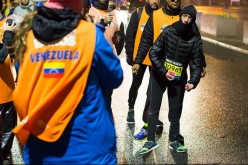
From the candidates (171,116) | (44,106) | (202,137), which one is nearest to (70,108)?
(44,106)

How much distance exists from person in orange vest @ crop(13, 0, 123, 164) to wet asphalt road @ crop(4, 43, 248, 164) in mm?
2567

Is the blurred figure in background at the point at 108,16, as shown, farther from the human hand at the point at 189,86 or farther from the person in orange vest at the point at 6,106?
the person in orange vest at the point at 6,106

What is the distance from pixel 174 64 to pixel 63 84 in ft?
9.36

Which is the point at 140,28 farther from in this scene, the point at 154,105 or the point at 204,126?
the point at 204,126

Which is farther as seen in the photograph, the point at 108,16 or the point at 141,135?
the point at 141,135

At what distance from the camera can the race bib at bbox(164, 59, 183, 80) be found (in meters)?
5.51

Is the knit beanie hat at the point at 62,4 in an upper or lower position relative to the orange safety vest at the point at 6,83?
upper

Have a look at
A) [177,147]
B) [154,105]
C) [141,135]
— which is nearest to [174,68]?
[154,105]

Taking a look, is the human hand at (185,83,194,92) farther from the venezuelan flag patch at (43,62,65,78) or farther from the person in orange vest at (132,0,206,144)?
the venezuelan flag patch at (43,62,65,78)

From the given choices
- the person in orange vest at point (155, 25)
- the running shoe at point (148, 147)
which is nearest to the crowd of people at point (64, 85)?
the running shoe at point (148, 147)

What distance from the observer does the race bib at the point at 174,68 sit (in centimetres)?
551

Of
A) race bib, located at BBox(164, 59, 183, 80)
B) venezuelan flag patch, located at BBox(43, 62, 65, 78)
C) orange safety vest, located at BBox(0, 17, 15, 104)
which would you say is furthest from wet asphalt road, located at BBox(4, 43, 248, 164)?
venezuelan flag patch, located at BBox(43, 62, 65, 78)

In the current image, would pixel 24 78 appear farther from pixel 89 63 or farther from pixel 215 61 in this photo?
pixel 215 61

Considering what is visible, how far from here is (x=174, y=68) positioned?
5.52 m
